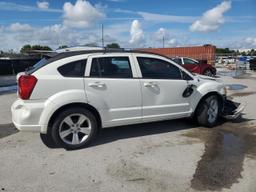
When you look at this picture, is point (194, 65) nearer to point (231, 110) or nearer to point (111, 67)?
point (231, 110)

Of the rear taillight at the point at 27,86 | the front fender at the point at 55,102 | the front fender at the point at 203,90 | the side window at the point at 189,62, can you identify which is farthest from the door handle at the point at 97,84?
the side window at the point at 189,62

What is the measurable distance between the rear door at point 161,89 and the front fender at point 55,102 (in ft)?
4.47

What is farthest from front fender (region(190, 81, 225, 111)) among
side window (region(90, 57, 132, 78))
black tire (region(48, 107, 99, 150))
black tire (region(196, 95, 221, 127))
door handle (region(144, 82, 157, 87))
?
black tire (region(48, 107, 99, 150))

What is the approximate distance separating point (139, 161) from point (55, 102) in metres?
1.65

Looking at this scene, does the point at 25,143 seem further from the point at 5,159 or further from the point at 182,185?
the point at 182,185

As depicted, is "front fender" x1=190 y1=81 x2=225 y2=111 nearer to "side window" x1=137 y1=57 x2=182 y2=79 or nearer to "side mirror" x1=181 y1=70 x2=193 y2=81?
"side mirror" x1=181 y1=70 x2=193 y2=81

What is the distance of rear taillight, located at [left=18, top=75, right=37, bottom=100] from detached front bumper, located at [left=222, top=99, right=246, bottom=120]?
442 cm

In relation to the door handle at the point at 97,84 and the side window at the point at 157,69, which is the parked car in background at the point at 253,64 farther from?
the door handle at the point at 97,84

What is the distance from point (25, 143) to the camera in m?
5.55

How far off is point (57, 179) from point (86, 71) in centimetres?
194

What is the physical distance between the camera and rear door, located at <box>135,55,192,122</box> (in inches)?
225

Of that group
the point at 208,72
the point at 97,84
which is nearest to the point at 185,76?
the point at 97,84

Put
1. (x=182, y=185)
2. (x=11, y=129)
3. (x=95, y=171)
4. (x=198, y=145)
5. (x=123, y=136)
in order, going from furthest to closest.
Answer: (x=11, y=129)
(x=123, y=136)
(x=198, y=145)
(x=95, y=171)
(x=182, y=185)

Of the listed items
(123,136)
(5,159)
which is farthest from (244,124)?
(5,159)
